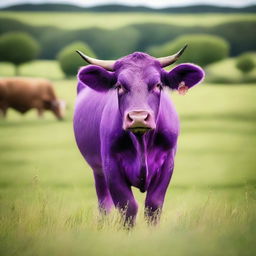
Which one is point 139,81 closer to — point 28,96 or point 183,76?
point 183,76

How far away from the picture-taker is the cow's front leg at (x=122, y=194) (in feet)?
12.2

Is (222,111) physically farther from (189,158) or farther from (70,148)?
(70,148)

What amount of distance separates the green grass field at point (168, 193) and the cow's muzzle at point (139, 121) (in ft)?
2.50

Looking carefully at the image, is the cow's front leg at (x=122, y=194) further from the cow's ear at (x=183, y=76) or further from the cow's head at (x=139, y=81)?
the cow's ear at (x=183, y=76)

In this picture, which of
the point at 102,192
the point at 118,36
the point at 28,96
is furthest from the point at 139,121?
the point at 28,96

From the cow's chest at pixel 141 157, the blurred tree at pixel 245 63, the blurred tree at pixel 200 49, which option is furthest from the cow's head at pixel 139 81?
the blurred tree at pixel 245 63

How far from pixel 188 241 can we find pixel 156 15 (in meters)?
3.25

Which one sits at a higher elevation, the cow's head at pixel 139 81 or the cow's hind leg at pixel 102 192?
the cow's head at pixel 139 81

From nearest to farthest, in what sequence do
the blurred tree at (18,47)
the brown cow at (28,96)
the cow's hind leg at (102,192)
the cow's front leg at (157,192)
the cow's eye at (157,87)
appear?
the cow's eye at (157,87)
the cow's front leg at (157,192)
the cow's hind leg at (102,192)
the blurred tree at (18,47)
the brown cow at (28,96)

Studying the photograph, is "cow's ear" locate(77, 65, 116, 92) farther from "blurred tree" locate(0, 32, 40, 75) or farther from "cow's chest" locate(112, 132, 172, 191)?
"blurred tree" locate(0, 32, 40, 75)

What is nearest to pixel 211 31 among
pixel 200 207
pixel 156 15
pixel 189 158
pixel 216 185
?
pixel 156 15

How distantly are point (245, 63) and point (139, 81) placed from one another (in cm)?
Answer: 260

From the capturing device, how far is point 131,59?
11.7 ft

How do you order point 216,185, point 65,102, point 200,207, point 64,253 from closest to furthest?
1. point 64,253
2. point 200,207
3. point 216,185
4. point 65,102
